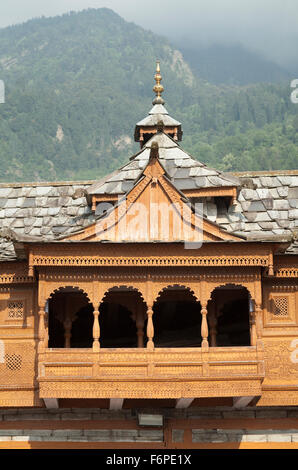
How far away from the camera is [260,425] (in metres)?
20.3

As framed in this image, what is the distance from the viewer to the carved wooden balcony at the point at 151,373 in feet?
61.8

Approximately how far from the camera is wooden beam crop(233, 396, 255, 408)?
19.3 m

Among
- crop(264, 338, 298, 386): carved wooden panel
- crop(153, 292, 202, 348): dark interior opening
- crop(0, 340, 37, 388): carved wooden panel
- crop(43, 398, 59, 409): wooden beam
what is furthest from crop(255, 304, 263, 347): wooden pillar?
crop(0, 340, 37, 388): carved wooden panel

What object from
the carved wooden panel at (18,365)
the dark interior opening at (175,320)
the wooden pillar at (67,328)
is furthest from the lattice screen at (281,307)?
the carved wooden panel at (18,365)

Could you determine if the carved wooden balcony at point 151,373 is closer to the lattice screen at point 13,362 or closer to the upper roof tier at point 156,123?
the lattice screen at point 13,362

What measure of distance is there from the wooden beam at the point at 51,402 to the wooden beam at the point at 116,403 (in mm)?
1240

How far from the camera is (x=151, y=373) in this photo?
18.9 m

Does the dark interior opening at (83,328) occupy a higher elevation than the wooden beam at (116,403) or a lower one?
Answer: higher

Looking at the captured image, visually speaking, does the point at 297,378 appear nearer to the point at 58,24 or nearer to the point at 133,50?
the point at 133,50

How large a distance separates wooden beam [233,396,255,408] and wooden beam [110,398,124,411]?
2565 mm

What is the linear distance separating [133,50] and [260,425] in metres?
147

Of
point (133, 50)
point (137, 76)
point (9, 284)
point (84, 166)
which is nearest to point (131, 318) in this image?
point (9, 284)

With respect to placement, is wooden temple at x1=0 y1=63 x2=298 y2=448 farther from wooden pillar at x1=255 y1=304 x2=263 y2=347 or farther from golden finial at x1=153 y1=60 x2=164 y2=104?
golden finial at x1=153 y1=60 x2=164 y2=104

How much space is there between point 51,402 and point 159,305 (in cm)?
454
